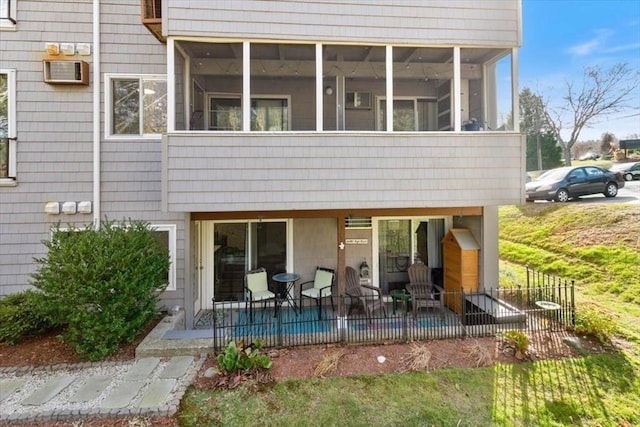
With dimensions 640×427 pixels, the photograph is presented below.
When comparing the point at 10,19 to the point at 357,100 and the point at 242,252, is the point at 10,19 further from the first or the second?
the point at 357,100

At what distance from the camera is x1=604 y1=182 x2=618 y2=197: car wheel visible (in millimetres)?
13867

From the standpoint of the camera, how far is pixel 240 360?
496 cm

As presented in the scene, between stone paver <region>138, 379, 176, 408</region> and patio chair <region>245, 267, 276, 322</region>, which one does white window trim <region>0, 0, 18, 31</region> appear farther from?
stone paver <region>138, 379, 176, 408</region>

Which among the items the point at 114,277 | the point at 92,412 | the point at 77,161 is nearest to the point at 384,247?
the point at 114,277

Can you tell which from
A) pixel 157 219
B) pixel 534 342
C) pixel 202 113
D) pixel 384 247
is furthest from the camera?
pixel 384 247

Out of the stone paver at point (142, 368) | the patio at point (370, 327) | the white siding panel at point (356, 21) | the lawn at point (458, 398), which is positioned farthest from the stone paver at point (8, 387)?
the white siding panel at point (356, 21)

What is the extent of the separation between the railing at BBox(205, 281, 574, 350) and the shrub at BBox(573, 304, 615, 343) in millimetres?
169

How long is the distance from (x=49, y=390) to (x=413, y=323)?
19.0 feet

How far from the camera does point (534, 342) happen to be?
6.07 metres

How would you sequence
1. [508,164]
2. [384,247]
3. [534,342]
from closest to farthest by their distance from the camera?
1. [534,342]
2. [508,164]
3. [384,247]

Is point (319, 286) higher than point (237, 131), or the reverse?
point (237, 131)

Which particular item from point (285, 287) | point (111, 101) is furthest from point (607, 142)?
point (111, 101)

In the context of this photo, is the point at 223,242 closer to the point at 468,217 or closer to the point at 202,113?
the point at 202,113

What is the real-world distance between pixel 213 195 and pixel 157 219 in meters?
1.84
